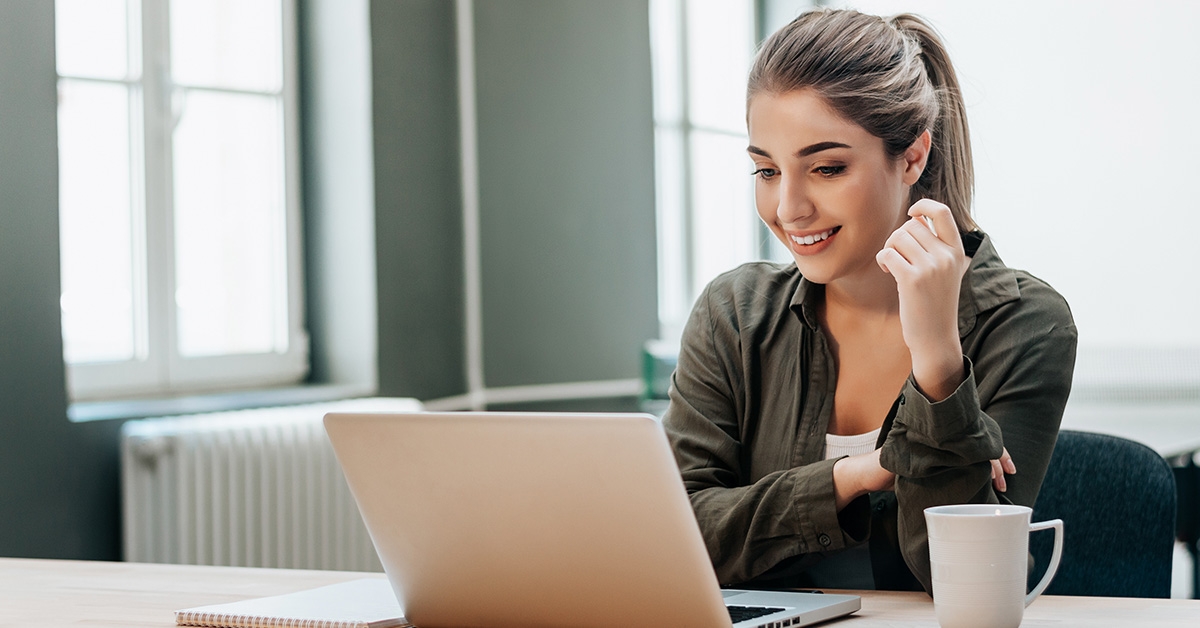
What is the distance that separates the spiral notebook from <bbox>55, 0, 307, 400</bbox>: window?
166 cm

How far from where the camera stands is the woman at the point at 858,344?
1.34m

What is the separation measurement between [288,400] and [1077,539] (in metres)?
2.08

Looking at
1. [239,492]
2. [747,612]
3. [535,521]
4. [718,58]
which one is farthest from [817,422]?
[718,58]

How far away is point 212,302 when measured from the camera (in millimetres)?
3242

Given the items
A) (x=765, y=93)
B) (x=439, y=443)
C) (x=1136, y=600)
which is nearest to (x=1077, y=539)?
(x=1136, y=600)

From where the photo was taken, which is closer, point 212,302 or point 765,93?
point 765,93

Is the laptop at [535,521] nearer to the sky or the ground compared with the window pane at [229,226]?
nearer to the ground

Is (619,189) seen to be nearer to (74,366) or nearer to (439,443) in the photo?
(74,366)

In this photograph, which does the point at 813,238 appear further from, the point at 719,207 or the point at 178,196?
the point at 719,207

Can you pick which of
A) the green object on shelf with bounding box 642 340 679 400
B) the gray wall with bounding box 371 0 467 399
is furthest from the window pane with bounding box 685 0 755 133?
the gray wall with bounding box 371 0 467 399

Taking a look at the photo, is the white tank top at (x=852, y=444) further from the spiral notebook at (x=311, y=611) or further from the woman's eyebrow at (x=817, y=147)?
the spiral notebook at (x=311, y=611)

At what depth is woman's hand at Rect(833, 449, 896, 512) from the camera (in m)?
1.41

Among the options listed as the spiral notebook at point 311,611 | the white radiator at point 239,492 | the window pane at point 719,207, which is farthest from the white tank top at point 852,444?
the window pane at point 719,207

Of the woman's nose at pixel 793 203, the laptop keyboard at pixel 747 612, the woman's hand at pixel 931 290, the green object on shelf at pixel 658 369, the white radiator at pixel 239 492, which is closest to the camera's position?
the laptop keyboard at pixel 747 612
